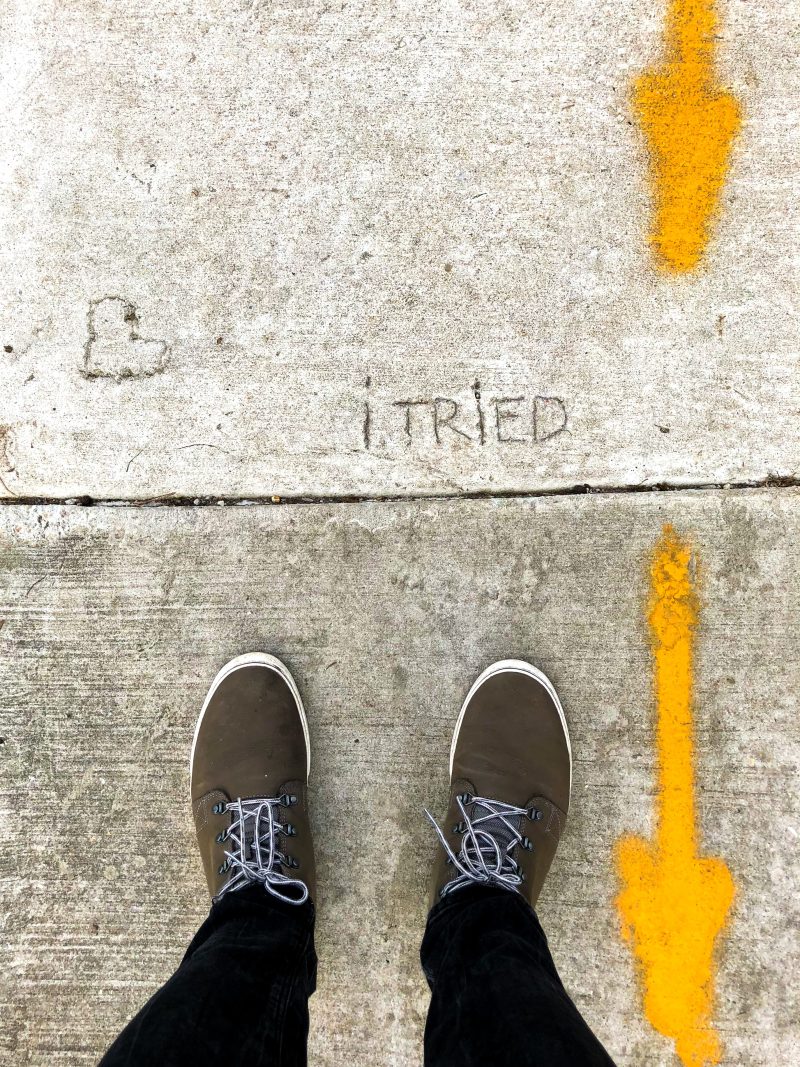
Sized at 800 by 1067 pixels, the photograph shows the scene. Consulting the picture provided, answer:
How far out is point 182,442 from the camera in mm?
1687

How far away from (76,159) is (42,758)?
169 cm

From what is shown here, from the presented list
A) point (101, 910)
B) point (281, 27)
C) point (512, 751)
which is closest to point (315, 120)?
point (281, 27)

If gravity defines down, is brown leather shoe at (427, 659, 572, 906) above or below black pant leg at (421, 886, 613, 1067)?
above

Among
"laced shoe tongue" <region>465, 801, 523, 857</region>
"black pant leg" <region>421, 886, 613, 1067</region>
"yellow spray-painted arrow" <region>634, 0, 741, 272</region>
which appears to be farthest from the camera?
"yellow spray-painted arrow" <region>634, 0, 741, 272</region>

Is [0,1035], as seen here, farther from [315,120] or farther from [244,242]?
[315,120]

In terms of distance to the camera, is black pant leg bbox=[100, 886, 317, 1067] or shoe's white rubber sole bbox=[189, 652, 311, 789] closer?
black pant leg bbox=[100, 886, 317, 1067]

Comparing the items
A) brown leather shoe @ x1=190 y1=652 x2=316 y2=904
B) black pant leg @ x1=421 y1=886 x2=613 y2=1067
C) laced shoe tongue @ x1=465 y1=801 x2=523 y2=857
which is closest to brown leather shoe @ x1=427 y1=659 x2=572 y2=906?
laced shoe tongue @ x1=465 y1=801 x2=523 y2=857

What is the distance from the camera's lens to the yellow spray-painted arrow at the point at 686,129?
5.47ft

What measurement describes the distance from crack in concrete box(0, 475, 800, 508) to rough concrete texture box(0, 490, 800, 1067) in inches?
1.0

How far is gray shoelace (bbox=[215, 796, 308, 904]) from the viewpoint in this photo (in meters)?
1.46

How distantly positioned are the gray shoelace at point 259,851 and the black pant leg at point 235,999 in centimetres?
5

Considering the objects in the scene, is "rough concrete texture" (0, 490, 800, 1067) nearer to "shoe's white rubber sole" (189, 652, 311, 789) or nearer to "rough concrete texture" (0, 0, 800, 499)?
"shoe's white rubber sole" (189, 652, 311, 789)

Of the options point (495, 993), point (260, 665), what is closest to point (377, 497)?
point (260, 665)

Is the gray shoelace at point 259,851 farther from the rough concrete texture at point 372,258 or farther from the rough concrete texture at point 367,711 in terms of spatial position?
the rough concrete texture at point 372,258
